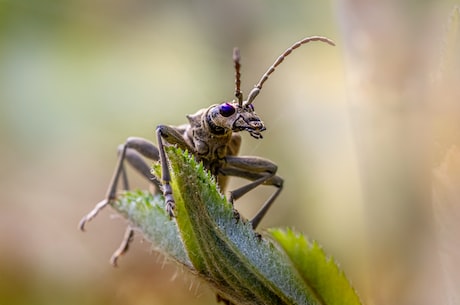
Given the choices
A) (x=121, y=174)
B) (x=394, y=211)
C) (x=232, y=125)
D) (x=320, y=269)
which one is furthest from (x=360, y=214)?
(x=320, y=269)

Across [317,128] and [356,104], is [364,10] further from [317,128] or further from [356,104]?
[317,128]

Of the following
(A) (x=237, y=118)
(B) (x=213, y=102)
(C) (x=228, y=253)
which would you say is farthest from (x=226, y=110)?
(B) (x=213, y=102)

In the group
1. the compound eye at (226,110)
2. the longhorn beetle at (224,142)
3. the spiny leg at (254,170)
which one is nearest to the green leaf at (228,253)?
the longhorn beetle at (224,142)

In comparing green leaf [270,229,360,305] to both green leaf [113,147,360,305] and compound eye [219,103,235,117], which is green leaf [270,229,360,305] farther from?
compound eye [219,103,235,117]

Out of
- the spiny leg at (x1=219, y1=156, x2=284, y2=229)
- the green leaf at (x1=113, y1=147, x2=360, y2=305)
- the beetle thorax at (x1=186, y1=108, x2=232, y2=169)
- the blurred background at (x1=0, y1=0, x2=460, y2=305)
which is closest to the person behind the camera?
the green leaf at (x1=113, y1=147, x2=360, y2=305)

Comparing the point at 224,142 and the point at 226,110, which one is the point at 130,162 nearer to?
the point at 224,142

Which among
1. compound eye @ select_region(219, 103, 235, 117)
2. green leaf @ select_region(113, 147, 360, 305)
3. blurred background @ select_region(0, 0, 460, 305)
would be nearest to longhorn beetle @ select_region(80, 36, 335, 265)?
compound eye @ select_region(219, 103, 235, 117)

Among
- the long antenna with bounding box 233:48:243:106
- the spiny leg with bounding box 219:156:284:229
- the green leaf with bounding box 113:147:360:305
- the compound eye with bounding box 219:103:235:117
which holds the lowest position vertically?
the spiny leg with bounding box 219:156:284:229
